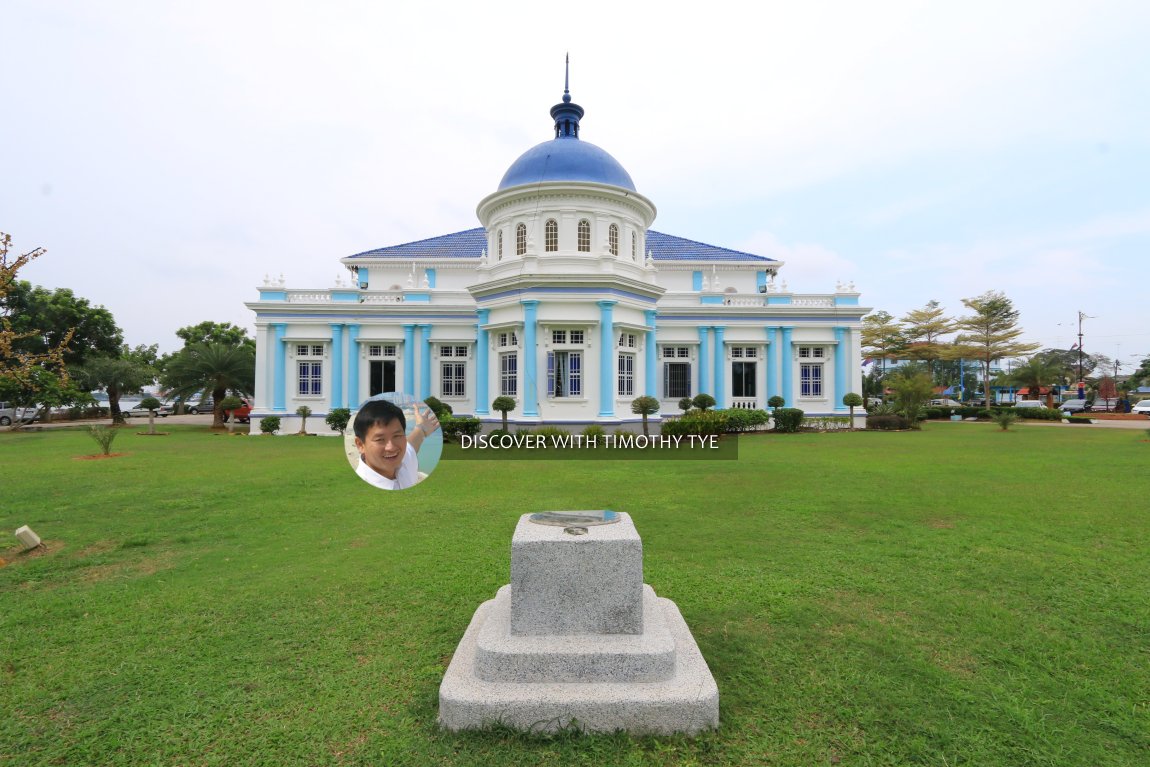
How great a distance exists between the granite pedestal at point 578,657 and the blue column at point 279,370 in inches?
848

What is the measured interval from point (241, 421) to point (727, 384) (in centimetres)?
2530

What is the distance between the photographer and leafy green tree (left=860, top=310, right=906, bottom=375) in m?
42.2

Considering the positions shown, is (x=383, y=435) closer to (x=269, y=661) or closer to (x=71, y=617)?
(x=269, y=661)

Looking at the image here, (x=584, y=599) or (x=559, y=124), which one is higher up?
(x=559, y=124)

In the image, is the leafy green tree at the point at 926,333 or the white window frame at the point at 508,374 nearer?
the white window frame at the point at 508,374

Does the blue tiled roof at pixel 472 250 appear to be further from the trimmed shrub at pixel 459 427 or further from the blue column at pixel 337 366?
the trimmed shrub at pixel 459 427

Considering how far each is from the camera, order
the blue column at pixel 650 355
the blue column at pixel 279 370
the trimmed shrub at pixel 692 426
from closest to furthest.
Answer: the trimmed shrub at pixel 692 426, the blue column at pixel 650 355, the blue column at pixel 279 370

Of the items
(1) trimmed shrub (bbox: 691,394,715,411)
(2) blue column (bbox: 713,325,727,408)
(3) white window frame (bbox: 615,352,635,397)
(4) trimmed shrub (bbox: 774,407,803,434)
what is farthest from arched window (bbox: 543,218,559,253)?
(4) trimmed shrub (bbox: 774,407,803,434)

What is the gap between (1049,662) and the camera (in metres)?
3.45

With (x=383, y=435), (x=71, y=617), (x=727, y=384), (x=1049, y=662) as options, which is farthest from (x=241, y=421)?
(x=1049, y=662)

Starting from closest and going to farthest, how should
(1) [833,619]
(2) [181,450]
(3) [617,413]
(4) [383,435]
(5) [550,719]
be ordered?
(5) [550,719], (4) [383,435], (1) [833,619], (2) [181,450], (3) [617,413]

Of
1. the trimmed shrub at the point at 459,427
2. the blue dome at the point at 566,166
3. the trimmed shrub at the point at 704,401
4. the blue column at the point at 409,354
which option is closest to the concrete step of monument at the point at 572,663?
the trimmed shrub at the point at 459,427

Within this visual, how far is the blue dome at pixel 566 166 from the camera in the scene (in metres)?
19.6

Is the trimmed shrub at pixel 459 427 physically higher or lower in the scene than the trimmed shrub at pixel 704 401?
lower
